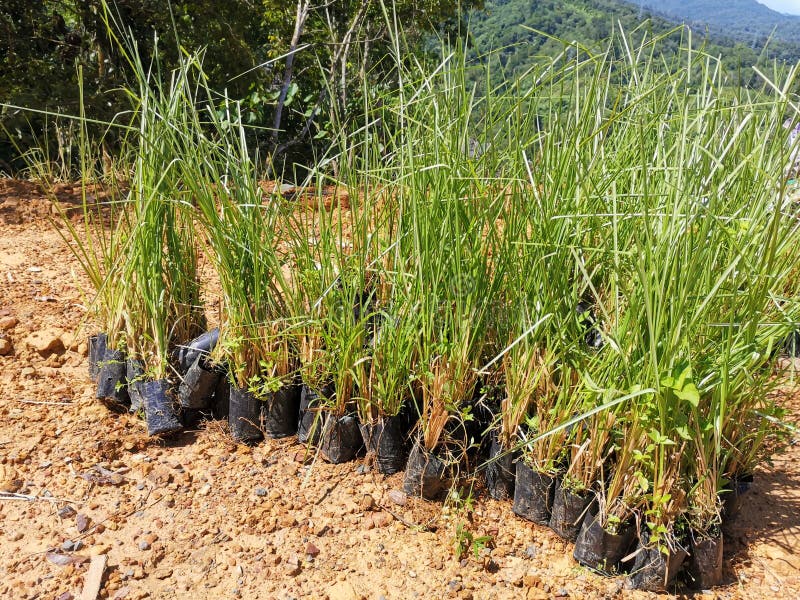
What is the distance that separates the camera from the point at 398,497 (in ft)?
5.72

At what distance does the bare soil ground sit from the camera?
4.94ft

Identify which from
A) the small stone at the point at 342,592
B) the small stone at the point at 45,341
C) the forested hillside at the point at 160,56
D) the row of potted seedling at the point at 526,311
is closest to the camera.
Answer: the row of potted seedling at the point at 526,311

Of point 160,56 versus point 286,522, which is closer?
point 286,522

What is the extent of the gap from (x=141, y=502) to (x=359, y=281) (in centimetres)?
81

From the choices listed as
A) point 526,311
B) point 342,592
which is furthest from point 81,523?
point 526,311

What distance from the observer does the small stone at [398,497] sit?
1733mm

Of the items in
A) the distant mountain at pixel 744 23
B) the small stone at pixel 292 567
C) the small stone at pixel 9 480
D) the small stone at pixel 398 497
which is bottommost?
the small stone at pixel 9 480

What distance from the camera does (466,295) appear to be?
5.40 feet

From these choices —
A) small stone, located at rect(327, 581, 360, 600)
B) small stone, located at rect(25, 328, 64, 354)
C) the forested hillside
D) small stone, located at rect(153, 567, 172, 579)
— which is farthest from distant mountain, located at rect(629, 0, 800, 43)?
small stone, located at rect(25, 328, 64, 354)

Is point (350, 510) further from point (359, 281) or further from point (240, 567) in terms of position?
point (359, 281)

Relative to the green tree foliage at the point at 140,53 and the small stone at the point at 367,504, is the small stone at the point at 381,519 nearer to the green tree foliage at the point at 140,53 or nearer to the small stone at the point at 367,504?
the small stone at the point at 367,504

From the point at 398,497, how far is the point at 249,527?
1.26 feet

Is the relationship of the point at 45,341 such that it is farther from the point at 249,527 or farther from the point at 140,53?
the point at 140,53

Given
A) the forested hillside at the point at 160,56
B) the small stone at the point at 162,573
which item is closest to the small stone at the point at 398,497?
the small stone at the point at 162,573
